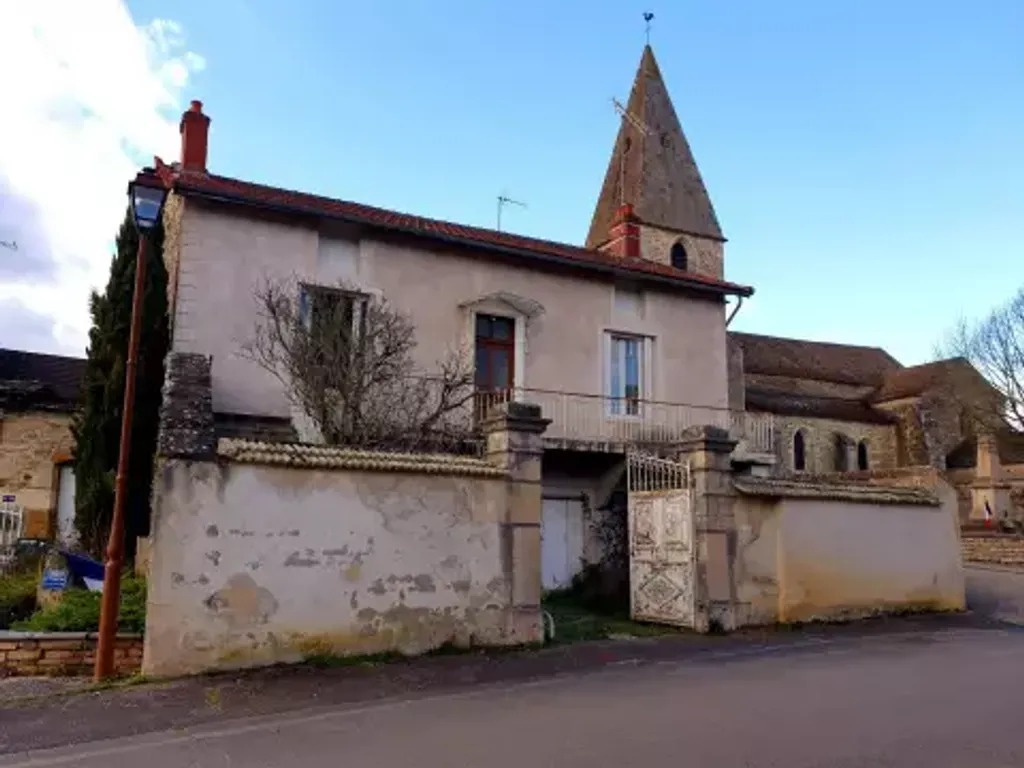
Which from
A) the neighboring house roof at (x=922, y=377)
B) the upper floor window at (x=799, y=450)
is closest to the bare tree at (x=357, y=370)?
the upper floor window at (x=799, y=450)

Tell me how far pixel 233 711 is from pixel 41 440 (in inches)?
504

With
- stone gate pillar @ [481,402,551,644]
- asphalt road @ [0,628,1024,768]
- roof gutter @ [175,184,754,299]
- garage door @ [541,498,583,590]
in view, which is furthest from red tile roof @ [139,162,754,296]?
asphalt road @ [0,628,1024,768]

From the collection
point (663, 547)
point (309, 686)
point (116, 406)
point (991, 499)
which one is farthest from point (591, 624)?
point (991, 499)

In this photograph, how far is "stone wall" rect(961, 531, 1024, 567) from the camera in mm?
22281

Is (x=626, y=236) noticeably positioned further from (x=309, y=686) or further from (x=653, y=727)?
(x=653, y=727)

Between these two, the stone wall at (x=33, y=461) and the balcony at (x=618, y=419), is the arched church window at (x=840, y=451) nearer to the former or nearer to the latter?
the balcony at (x=618, y=419)

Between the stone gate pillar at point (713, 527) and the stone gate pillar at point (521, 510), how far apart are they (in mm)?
2502

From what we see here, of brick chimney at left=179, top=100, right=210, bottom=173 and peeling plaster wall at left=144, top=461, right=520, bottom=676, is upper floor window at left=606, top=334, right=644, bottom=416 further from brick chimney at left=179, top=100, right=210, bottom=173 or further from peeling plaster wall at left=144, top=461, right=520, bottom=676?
brick chimney at left=179, top=100, right=210, bottom=173

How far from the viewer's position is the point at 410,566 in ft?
32.8

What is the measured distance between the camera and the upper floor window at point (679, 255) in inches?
1538

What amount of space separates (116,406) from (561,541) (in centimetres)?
778

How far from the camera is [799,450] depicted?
38.1m

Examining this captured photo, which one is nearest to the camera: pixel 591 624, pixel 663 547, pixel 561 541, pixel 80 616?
pixel 80 616

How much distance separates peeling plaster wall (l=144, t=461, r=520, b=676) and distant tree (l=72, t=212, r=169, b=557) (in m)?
4.93
